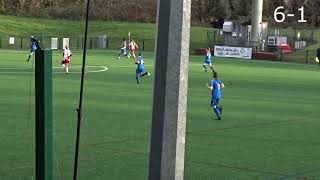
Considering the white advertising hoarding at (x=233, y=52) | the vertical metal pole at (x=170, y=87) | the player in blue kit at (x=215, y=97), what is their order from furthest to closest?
the white advertising hoarding at (x=233, y=52) < the player in blue kit at (x=215, y=97) < the vertical metal pole at (x=170, y=87)

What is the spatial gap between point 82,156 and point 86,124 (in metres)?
4.73

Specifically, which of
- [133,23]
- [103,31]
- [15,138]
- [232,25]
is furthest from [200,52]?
[15,138]

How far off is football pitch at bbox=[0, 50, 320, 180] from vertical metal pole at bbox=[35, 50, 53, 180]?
15.8 ft

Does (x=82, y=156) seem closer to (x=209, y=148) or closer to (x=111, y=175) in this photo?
(x=111, y=175)

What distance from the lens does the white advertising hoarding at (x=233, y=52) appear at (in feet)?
222

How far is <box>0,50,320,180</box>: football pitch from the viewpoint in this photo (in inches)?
477

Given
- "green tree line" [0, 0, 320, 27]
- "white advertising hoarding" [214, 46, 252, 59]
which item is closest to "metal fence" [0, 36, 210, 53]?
"white advertising hoarding" [214, 46, 252, 59]

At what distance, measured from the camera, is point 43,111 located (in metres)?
6.06

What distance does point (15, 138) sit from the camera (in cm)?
1504

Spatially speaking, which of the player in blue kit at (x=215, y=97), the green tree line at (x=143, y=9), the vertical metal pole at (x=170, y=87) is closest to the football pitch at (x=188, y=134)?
the player in blue kit at (x=215, y=97)

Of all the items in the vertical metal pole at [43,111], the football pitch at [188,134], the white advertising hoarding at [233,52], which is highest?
the vertical metal pole at [43,111]

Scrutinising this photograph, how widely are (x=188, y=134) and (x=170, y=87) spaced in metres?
11.0

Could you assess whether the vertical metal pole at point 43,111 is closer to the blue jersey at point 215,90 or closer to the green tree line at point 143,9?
the blue jersey at point 215,90

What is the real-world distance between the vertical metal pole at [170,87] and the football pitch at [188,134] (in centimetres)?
535
